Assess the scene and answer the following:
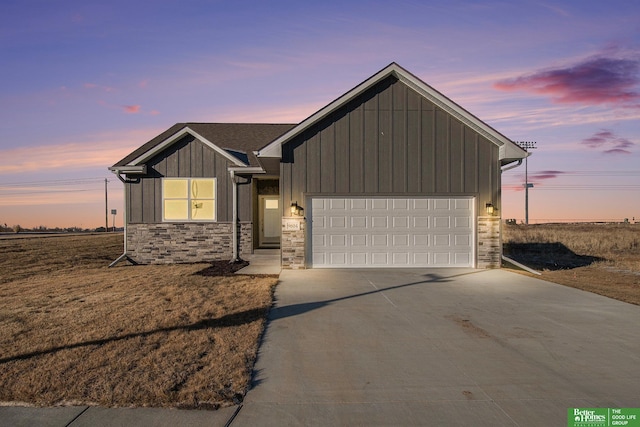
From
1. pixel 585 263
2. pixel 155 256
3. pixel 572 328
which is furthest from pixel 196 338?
pixel 585 263

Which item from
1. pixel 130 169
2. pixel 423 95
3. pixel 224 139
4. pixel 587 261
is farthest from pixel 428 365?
pixel 224 139

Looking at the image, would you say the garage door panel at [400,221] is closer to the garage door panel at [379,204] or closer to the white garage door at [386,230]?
the white garage door at [386,230]

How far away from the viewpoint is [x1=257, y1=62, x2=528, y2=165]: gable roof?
46.1 feet

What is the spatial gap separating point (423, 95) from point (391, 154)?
205cm

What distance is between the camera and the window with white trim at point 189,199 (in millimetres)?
17172

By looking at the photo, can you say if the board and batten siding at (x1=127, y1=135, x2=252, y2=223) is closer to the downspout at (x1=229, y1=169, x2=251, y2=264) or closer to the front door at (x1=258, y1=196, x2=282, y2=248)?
the downspout at (x1=229, y1=169, x2=251, y2=264)

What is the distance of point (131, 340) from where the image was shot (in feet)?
21.0

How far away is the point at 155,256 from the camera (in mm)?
17219

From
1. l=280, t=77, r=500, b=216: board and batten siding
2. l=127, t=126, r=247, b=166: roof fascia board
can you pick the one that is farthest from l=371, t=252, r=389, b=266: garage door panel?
l=127, t=126, r=247, b=166: roof fascia board

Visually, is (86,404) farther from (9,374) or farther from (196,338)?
(196,338)

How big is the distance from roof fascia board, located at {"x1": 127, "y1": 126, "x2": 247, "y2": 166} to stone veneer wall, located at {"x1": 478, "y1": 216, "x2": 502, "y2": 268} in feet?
27.7

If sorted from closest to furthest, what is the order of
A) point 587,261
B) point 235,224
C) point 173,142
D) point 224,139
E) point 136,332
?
1. point 136,332
2. point 173,142
3. point 235,224
4. point 587,261
5. point 224,139

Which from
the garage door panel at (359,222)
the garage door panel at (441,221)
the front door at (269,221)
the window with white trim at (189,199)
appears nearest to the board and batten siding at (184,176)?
the window with white trim at (189,199)

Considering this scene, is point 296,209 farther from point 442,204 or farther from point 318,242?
point 442,204
